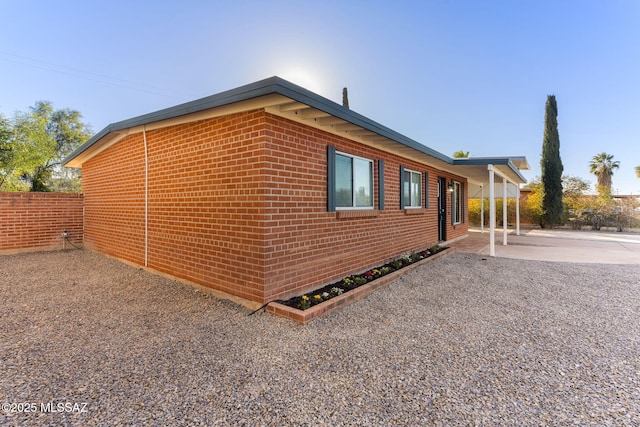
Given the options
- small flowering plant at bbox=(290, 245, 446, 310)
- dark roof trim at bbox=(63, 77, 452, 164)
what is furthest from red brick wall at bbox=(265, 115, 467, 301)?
dark roof trim at bbox=(63, 77, 452, 164)

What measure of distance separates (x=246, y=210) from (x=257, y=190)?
1.21 ft

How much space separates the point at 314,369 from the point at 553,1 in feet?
42.2

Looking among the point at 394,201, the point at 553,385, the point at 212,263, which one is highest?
the point at 394,201

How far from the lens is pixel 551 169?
1970 cm

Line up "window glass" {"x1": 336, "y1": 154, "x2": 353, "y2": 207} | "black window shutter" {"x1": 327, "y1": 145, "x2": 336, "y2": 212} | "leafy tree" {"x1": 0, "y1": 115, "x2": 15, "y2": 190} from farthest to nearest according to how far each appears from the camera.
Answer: "leafy tree" {"x1": 0, "y1": 115, "x2": 15, "y2": 190} → "window glass" {"x1": 336, "y1": 154, "x2": 353, "y2": 207} → "black window shutter" {"x1": 327, "y1": 145, "x2": 336, "y2": 212}

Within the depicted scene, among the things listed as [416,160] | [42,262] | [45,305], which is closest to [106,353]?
[45,305]

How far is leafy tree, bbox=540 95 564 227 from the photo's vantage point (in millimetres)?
19156

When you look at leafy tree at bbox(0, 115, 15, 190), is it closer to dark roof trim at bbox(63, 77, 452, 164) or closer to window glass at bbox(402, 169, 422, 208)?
dark roof trim at bbox(63, 77, 452, 164)

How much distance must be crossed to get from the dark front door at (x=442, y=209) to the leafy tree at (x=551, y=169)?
14.0 m

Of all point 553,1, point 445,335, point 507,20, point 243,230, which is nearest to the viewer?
point 445,335

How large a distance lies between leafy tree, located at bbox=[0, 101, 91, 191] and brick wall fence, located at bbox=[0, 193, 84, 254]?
7062 millimetres

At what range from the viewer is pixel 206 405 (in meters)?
2.06

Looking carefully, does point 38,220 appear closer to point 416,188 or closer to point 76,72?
point 416,188

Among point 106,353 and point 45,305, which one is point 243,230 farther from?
point 45,305
